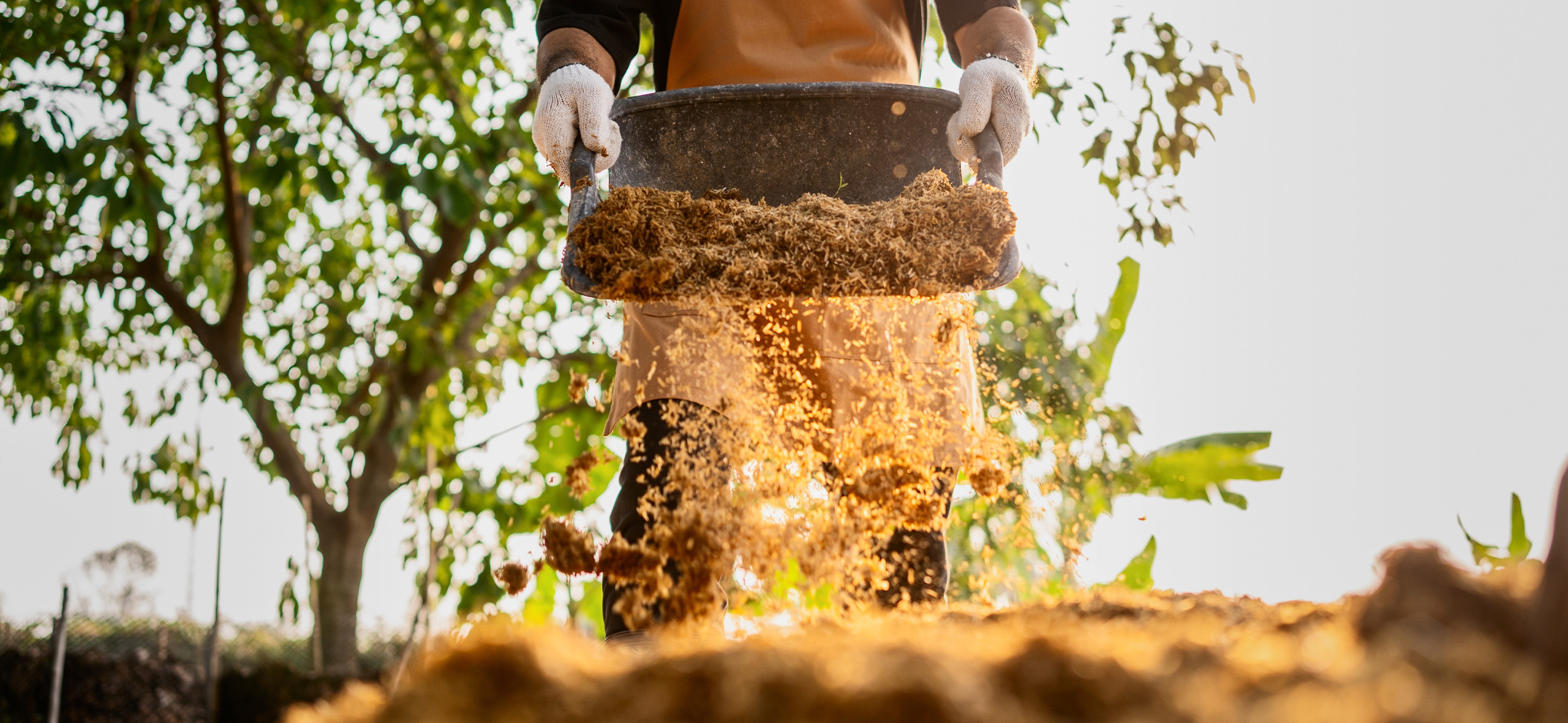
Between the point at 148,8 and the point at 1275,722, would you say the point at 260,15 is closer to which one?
the point at 148,8

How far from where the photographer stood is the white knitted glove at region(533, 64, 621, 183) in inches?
65.7

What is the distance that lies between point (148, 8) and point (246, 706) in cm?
258

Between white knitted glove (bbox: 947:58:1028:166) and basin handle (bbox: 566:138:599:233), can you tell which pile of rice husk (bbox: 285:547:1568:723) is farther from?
white knitted glove (bbox: 947:58:1028:166)

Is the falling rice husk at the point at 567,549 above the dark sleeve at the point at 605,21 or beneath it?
beneath

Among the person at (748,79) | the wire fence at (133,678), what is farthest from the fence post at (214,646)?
the person at (748,79)

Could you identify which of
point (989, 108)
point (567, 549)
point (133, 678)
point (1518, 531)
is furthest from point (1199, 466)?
point (133, 678)

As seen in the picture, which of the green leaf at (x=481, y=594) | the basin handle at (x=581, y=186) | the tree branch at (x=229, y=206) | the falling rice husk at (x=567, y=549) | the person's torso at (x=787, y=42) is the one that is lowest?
the green leaf at (x=481, y=594)

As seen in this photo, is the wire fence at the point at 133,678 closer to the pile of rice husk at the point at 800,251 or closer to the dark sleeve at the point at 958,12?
the pile of rice husk at the point at 800,251

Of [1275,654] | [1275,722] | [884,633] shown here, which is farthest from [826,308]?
[1275,722]

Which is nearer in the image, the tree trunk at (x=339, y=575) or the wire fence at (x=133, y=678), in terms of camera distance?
the wire fence at (x=133, y=678)

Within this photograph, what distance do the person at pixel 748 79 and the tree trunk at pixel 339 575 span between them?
2.86 meters

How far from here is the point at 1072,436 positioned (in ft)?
11.0

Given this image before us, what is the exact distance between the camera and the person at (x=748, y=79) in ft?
5.40

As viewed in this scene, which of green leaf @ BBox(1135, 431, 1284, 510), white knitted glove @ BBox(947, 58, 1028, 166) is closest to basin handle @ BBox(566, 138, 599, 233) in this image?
white knitted glove @ BBox(947, 58, 1028, 166)
